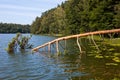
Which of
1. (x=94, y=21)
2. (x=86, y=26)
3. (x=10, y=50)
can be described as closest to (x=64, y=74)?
(x=10, y=50)

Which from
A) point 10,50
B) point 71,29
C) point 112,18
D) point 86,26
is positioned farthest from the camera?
point 71,29

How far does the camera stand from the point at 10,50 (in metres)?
44.4

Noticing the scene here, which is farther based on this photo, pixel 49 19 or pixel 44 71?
pixel 49 19

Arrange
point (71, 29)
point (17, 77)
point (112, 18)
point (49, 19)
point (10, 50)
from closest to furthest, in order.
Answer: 1. point (17, 77)
2. point (10, 50)
3. point (112, 18)
4. point (71, 29)
5. point (49, 19)

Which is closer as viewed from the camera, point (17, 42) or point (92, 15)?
point (17, 42)

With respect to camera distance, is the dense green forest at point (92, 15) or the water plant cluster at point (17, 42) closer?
the water plant cluster at point (17, 42)

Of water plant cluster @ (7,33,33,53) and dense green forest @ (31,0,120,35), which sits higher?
dense green forest @ (31,0,120,35)

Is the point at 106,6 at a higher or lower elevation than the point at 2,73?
higher

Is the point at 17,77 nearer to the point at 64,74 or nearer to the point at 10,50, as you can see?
the point at 64,74

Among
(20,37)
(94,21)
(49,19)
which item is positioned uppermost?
(49,19)

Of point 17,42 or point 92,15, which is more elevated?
point 92,15

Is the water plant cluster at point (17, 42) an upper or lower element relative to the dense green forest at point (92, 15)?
lower

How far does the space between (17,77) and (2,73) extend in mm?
2467

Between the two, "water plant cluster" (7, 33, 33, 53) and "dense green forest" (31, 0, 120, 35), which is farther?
"dense green forest" (31, 0, 120, 35)
